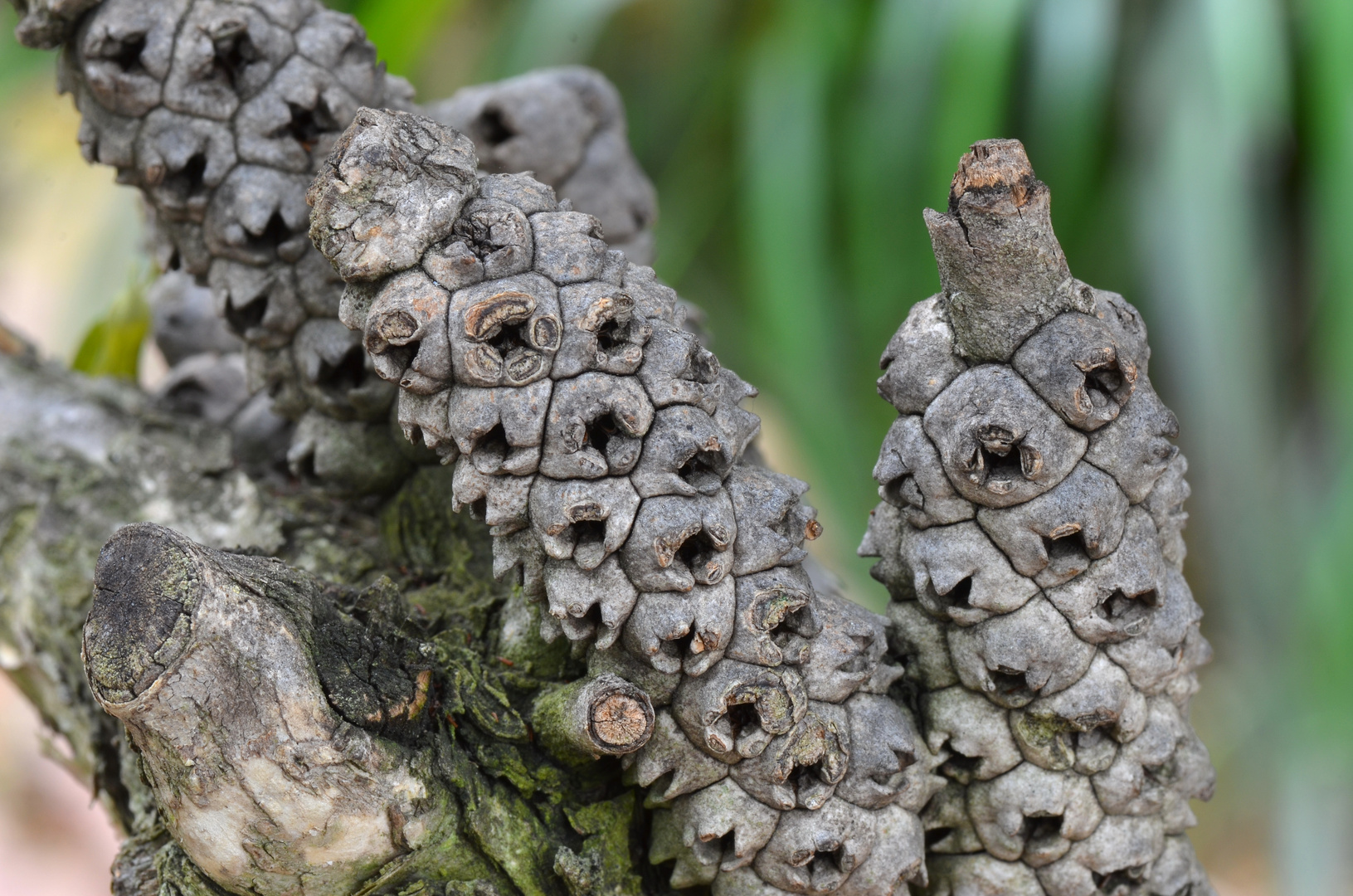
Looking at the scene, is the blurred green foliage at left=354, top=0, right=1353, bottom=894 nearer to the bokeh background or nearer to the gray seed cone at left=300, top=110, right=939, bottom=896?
the bokeh background

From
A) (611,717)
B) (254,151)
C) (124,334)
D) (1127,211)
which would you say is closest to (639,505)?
(611,717)

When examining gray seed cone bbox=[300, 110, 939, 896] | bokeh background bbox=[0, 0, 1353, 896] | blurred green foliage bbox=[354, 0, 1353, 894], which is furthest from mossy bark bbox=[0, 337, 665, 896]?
blurred green foliage bbox=[354, 0, 1353, 894]

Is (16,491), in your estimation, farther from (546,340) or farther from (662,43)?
(662,43)

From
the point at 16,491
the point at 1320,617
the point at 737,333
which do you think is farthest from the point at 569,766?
the point at 737,333

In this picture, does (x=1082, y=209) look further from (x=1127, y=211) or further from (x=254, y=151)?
(x=254, y=151)

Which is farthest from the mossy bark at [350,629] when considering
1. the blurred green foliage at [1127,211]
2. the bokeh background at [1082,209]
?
the blurred green foliage at [1127,211]

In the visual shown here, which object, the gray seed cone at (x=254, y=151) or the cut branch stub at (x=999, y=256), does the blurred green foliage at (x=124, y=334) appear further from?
the cut branch stub at (x=999, y=256)

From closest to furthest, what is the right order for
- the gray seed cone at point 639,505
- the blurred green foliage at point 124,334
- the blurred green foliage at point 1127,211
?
the gray seed cone at point 639,505
the blurred green foliage at point 124,334
the blurred green foliage at point 1127,211
